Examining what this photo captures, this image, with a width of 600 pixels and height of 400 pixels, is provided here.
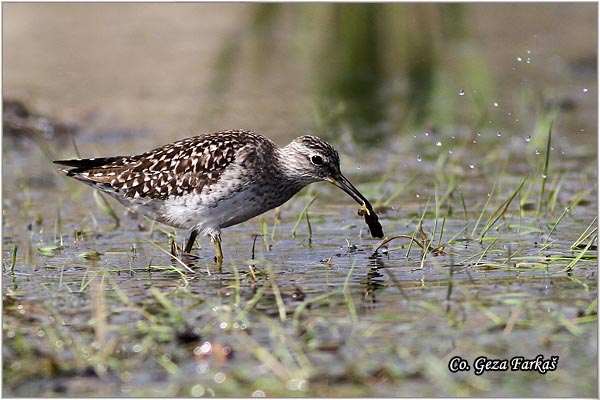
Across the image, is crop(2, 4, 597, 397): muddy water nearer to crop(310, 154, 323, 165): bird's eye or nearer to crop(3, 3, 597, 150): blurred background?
crop(3, 3, 597, 150): blurred background

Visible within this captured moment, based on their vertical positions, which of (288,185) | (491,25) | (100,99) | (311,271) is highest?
(491,25)

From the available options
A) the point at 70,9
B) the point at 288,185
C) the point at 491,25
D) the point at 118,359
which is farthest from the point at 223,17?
the point at 118,359

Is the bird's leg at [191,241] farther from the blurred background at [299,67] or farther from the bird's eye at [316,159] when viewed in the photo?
the blurred background at [299,67]

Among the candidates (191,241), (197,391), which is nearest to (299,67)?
(191,241)

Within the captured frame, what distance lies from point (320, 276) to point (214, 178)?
1.83 metres

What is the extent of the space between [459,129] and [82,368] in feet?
32.0

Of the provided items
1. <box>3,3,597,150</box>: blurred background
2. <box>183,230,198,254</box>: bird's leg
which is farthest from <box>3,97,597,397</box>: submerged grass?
<box>3,3,597,150</box>: blurred background

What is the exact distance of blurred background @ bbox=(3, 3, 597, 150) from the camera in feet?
53.1

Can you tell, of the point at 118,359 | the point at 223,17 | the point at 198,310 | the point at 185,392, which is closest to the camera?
the point at 185,392

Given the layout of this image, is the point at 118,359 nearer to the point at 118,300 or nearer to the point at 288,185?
the point at 118,300

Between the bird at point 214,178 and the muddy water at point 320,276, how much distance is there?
351 millimetres

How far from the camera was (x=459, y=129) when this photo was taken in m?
15.2

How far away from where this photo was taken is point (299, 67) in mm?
20359

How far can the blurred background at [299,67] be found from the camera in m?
16.2
